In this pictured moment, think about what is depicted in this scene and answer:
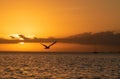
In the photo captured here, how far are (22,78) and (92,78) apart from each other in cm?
897

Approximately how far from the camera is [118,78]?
163 feet

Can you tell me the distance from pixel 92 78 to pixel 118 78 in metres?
3.36

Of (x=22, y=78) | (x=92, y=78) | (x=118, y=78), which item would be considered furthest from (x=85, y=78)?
(x=22, y=78)

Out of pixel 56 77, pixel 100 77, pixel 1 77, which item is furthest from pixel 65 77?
pixel 1 77

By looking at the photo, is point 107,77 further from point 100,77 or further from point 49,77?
point 49,77

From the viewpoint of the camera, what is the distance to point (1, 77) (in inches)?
1959

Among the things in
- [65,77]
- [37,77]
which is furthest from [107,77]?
[37,77]

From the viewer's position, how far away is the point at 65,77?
5031 cm

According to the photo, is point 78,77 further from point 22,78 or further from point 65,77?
point 22,78

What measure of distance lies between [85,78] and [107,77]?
347 cm

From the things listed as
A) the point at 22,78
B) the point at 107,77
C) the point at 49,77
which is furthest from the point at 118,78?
the point at 22,78

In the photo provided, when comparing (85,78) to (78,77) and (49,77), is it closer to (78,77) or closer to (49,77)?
(78,77)

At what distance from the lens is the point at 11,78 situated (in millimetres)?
48812

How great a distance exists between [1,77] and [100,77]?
13.0 metres
